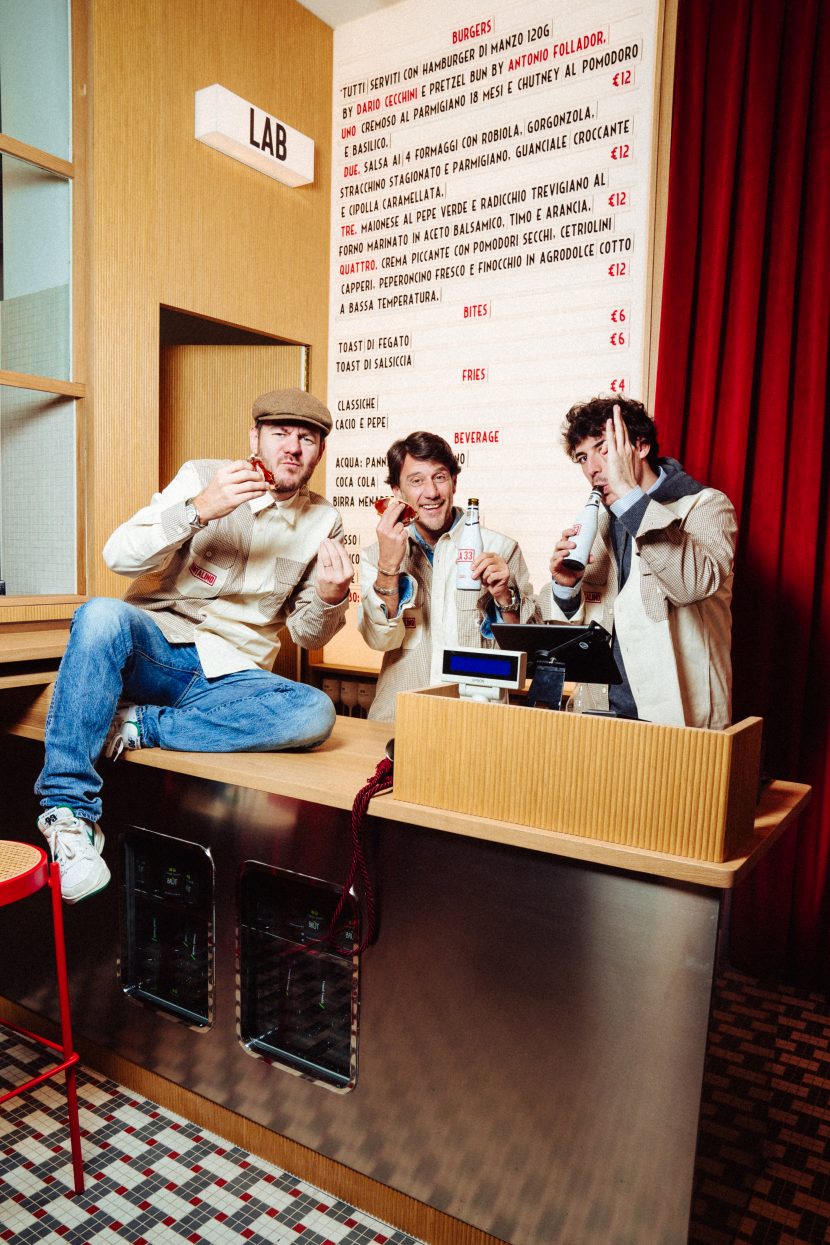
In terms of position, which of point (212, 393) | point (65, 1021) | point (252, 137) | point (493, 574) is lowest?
point (65, 1021)

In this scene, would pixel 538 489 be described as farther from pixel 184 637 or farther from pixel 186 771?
pixel 186 771

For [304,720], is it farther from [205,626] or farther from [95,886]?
[95,886]

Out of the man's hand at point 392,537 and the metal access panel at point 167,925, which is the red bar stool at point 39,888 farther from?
the man's hand at point 392,537

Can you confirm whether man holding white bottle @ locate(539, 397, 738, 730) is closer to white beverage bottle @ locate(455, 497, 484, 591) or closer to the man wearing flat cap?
white beverage bottle @ locate(455, 497, 484, 591)

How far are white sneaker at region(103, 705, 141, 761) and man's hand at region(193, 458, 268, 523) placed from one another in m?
0.49

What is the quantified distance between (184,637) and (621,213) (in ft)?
6.51

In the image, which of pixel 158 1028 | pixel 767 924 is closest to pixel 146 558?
pixel 158 1028

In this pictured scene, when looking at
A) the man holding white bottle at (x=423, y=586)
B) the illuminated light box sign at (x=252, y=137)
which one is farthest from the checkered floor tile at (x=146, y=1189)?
the illuminated light box sign at (x=252, y=137)

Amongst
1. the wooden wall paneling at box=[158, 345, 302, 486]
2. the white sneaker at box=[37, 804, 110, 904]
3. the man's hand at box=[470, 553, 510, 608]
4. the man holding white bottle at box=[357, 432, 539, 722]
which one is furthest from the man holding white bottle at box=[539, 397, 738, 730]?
the wooden wall paneling at box=[158, 345, 302, 486]

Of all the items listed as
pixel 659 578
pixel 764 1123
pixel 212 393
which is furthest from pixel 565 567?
pixel 212 393

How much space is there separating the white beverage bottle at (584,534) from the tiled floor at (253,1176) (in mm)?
938

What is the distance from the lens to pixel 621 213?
2.83m

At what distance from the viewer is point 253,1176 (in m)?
1.82

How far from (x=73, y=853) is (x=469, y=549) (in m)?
1.10
